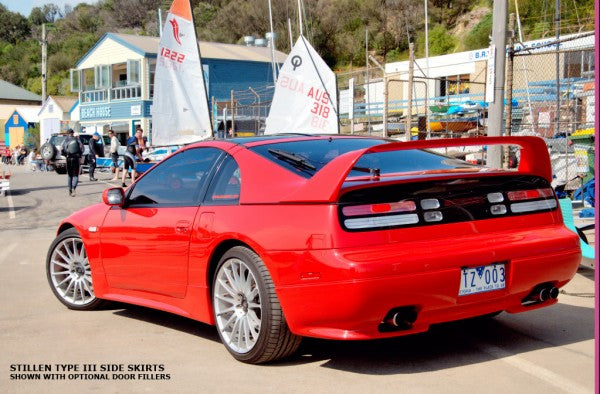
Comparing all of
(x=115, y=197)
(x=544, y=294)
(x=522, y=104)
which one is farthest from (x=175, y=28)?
(x=522, y=104)

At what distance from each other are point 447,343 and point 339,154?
4.84 feet

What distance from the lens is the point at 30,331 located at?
5832 millimetres

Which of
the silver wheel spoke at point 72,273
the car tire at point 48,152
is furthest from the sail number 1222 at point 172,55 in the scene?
the car tire at point 48,152

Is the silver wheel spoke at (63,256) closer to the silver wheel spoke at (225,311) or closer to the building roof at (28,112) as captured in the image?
the silver wheel spoke at (225,311)

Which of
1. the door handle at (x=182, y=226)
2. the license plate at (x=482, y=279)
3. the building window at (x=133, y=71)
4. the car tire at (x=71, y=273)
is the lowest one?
the car tire at (x=71, y=273)

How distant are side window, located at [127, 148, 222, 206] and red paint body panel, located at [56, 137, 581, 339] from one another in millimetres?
127

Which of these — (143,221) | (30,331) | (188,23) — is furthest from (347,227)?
(188,23)

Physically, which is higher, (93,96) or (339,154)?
(93,96)

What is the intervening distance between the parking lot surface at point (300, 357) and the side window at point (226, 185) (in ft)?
3.33

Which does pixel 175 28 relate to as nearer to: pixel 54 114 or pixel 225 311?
pixel 225 311

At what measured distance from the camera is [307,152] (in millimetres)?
5223

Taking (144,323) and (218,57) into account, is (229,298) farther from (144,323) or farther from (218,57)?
(218,57)

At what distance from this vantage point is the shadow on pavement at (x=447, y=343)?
4.75m

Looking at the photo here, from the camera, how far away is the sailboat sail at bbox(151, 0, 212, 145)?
50.7 ft
